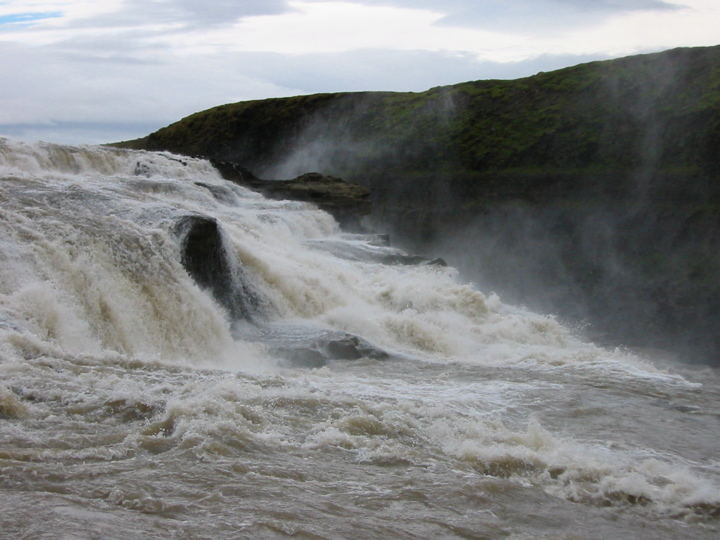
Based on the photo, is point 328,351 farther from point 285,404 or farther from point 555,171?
point 555,171

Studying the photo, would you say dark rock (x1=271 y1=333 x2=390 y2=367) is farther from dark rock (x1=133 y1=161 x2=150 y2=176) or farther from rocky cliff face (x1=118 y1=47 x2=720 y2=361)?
dark rock (x1=133 y1=161 x2=150 y2=176)

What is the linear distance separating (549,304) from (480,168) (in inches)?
382

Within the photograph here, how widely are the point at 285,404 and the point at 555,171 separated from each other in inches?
952

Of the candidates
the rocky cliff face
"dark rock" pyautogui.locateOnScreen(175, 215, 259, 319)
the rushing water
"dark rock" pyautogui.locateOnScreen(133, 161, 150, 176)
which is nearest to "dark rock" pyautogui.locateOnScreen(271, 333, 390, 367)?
the rushing water

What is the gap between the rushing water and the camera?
602cm

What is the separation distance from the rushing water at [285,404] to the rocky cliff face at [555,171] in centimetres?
722

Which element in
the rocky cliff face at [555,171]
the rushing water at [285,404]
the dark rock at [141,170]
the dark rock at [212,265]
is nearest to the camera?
the rushing water at [285,404]

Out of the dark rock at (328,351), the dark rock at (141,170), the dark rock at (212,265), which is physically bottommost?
the dark rock at (328,351)

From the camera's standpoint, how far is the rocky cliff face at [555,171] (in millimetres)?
24156

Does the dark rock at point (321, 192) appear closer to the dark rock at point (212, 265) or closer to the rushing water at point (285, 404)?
A: the rushing water at point (285, 404)

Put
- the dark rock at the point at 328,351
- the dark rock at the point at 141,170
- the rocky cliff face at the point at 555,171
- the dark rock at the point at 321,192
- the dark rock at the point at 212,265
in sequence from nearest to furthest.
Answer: the dark rock at the point at 328,351 < the dark rock at the point at 212,265 < the dark rock at the point at 141,170 < the rocky cliff face at the point at 555,171 < the dark rock at the point at 321,192

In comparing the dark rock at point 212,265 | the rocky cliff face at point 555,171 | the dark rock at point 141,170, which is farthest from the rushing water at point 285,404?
the rocky cliff face at point 555,171

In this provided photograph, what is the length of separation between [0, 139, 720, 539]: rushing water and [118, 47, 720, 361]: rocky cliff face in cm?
722

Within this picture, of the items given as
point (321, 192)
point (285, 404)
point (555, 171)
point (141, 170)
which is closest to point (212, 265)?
point (285, 404)
